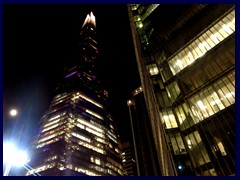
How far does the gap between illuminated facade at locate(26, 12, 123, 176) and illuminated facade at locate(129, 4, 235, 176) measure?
4966 centimetres

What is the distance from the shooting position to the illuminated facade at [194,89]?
15.6m

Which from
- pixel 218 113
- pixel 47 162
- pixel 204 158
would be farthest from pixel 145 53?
pixel 47 162

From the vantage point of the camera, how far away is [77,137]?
7475 cm

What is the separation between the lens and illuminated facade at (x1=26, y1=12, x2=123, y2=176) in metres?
63.9

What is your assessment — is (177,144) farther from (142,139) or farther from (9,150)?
(142,139)

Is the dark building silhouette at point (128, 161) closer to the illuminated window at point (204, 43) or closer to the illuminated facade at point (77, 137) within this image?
the illuminated facade at point (77, 137)

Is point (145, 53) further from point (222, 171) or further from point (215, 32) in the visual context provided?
point (222, 171)

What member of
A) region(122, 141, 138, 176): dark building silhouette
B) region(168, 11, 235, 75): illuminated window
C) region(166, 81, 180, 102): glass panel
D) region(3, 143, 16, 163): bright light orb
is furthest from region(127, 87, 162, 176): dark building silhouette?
region(122, 141, 138, 176): dark building silhouette

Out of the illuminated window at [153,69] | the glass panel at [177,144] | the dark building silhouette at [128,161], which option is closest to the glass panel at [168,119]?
the glass panel at [177,144]

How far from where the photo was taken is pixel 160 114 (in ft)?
68.4

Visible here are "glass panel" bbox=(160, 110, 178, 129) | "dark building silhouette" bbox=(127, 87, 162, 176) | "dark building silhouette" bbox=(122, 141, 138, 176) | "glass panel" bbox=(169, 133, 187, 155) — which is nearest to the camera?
"glass panel" bbox=(169, 133, 187, 155)

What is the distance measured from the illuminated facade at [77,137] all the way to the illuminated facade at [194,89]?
4966 centimetres

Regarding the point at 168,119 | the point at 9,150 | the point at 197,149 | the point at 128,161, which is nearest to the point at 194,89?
the point at 168,119

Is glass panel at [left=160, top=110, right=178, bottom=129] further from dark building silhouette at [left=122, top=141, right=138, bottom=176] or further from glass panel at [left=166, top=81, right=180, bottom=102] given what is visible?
dark building silhouette at [left=122, top=141, right=138, bottom=176]
